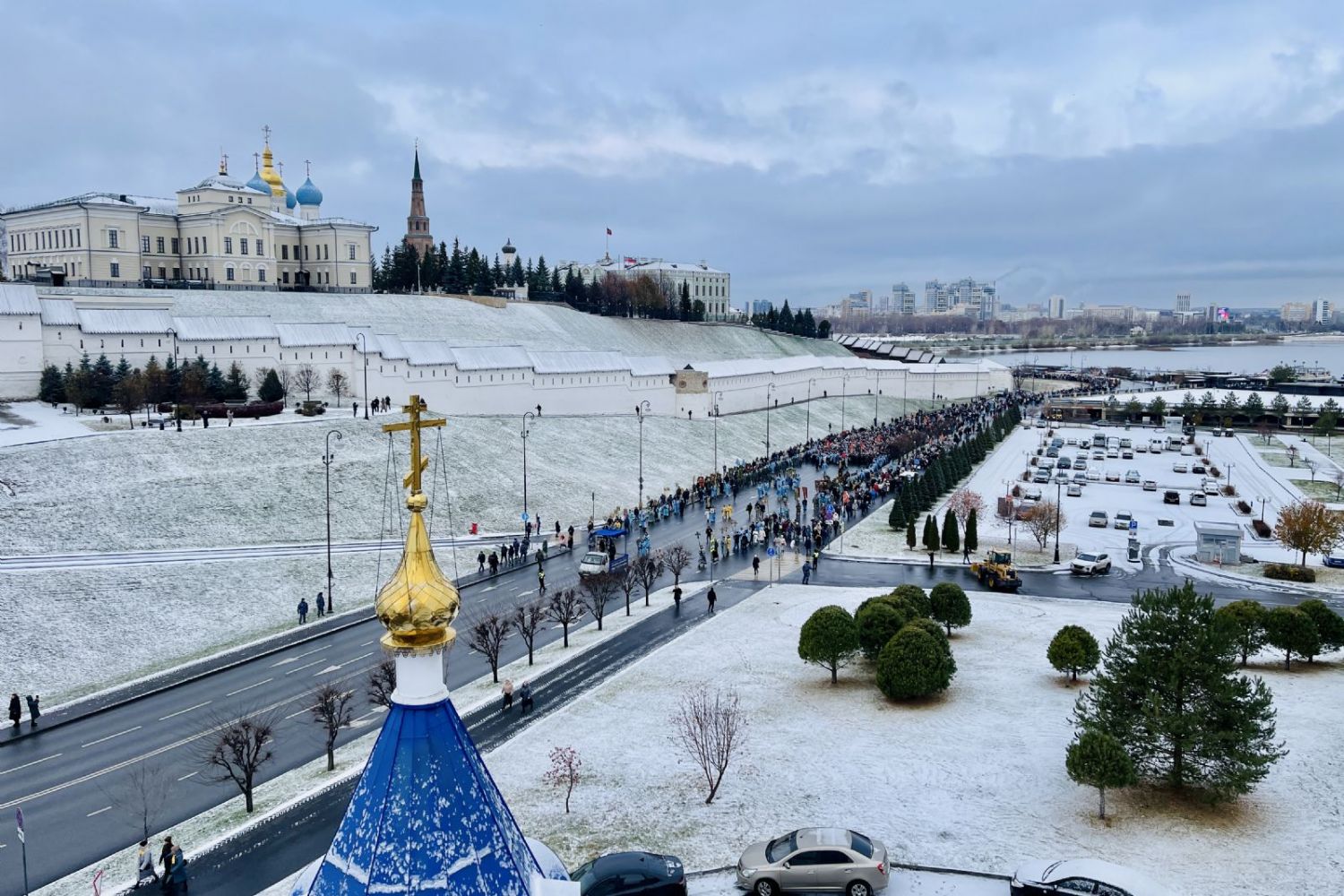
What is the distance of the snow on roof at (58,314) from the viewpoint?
3903cm

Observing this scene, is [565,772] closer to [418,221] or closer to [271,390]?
[271,390]

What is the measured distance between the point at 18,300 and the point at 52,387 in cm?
443

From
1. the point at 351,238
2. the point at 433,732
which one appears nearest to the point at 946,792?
the point at 433,732

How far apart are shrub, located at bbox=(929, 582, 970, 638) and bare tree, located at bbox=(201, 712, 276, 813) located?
1322 cm

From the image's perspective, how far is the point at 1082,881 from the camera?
1102cm

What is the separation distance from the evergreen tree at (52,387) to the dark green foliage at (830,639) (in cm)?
3103

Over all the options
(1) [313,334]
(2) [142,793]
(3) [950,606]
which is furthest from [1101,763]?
(1) [313,334]

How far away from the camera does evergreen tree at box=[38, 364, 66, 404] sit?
36.9m

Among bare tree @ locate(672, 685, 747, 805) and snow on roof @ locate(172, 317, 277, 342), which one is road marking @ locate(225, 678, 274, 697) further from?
snow on roof @ locate(172, 317, 277, 342)

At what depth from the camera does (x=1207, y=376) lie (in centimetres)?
10244

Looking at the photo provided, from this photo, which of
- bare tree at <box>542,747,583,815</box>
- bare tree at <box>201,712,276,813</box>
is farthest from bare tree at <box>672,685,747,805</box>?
bare tree at <box>201,712,276,813</box>

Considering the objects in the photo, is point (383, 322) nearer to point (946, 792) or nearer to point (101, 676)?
point (101, 676)

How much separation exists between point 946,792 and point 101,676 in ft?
53.2

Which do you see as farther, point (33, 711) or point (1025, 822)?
point (33, 711)
